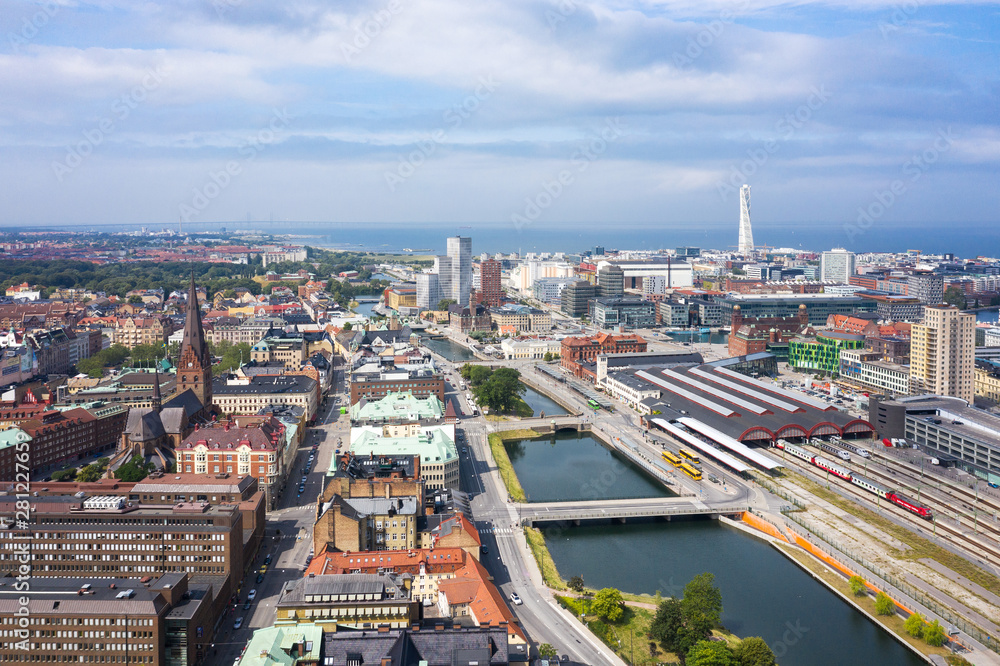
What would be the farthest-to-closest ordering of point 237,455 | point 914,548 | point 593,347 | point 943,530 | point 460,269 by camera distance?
1. point 460,269
2. point 593,347
3. point 237,455
4. point 943,530
5. point 914,548

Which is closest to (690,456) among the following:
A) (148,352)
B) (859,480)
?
(859,480)

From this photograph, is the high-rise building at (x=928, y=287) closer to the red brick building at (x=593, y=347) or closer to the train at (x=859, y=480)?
the red brick building at (x=593, y=347)

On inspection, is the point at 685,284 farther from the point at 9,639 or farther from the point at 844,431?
the point at 9,639

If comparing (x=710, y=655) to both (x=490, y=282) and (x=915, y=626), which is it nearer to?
(x=915, y=626)

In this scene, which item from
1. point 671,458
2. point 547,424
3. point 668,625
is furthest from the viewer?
point 547,424

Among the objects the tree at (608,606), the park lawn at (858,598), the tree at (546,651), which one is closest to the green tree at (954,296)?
the park lawn at (858,598)

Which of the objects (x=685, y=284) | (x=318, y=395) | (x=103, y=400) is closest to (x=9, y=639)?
(x=103, y=400)
